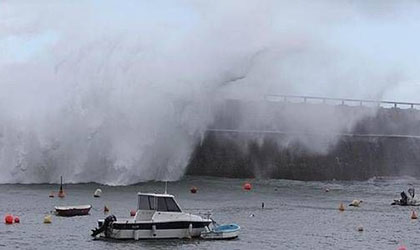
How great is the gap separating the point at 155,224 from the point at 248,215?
1302cm

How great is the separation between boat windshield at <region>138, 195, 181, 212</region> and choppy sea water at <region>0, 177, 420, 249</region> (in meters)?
1.83

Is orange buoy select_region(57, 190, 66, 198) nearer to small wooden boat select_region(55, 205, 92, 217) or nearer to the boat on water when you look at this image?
small wooden boat select_region(55, 205, 92, 217)

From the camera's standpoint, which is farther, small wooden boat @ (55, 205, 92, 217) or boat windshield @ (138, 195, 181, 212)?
small wooden boat @ (55, 205, 92, 217)

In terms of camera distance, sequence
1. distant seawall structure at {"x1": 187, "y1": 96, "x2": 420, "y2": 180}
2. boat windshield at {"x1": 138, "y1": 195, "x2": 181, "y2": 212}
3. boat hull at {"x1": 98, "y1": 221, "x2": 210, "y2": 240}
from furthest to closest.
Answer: distant seawall structure at {"x1": 187, "y1": 96, "x2": 420, "y2": 180}, boat windshield at {"x1": 138, "y1": 195, "x2": 181, "y2": 212}, boat hull at {"x1": 98, "y1": 221, "x2": 210, "y2": 240}

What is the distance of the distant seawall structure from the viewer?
310ft

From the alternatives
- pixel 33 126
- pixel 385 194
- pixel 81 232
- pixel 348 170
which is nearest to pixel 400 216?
pixel 385 194

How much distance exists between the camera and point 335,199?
246 feet

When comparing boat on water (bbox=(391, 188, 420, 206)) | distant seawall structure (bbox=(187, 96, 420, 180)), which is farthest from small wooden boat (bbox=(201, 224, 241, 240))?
distant seawall structure (bbox=(187, 96, 420, 180))

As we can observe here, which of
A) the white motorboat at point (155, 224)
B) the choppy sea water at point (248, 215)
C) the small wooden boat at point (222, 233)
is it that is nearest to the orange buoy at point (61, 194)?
the choppy sea water at point (248, 215)

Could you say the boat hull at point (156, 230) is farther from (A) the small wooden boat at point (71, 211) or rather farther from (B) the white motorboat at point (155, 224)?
(A) the small wooden boat at point (71, 211)

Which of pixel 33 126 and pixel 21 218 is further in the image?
pixel 33 126

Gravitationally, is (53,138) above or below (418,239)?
above

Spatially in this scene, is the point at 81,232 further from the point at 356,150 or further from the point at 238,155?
the point at 356,150

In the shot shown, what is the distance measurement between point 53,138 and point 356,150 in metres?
42.1
